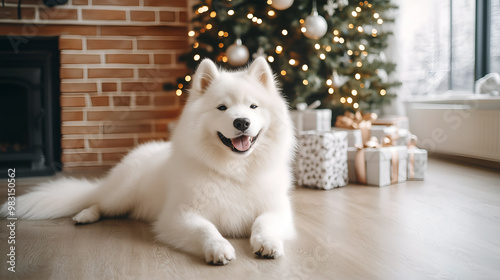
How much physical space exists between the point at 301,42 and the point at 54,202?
2.22 metres

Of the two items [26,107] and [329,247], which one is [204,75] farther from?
[26,107]

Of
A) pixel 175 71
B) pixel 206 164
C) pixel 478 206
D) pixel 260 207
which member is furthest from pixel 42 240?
pixel 175 71

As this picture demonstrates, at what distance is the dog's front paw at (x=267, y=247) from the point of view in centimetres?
141

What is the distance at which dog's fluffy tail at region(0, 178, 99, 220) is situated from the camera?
80.1 inches

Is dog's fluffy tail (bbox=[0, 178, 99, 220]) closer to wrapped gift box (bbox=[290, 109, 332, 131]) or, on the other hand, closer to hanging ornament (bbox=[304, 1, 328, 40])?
wrapped gift box (bbox=[290, 109, 332, 131])

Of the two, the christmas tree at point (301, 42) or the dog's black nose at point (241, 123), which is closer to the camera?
the dog's black nose at point (241, 123)

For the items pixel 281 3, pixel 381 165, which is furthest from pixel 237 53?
pixel 381 165

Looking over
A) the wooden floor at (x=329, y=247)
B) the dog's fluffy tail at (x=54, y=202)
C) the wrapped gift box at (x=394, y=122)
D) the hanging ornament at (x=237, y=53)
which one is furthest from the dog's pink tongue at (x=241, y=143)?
the wrapped gift box at (x=394, y=122)

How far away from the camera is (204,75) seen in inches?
65.9

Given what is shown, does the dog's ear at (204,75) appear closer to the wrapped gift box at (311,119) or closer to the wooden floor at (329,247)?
the wooden floor at (329,247)

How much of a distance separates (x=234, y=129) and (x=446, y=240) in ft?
3.20

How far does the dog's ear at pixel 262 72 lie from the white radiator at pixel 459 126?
7.49ft

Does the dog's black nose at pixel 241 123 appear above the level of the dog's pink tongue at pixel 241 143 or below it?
above

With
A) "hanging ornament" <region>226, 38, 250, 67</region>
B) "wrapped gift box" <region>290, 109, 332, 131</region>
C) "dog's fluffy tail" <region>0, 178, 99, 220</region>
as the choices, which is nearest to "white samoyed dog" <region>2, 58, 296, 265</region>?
"dog's fluffy tail" <region>0, 178, 99, 220</region>
